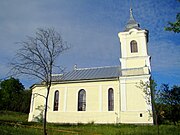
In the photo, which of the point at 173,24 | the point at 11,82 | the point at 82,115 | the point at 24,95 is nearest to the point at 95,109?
the point at 82,115

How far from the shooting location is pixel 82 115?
26.8m

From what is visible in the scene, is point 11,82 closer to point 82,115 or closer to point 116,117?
point 82,115

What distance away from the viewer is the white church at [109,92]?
24766mm

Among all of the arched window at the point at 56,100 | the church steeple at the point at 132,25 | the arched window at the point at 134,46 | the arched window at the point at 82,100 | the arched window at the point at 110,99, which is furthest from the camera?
the church steeple at the point at 132,25

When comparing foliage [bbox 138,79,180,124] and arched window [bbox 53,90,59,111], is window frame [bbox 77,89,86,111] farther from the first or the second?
foliage [bbox 138,79,180,124]

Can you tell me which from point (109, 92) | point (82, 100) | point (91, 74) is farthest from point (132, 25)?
point (82, 100)

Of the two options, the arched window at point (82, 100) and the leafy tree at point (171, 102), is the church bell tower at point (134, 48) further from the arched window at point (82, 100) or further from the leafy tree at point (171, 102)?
the leafy tree at point (171, 102)

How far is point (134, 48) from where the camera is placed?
29.1 m

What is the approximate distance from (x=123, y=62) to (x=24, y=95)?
4628 centimetres

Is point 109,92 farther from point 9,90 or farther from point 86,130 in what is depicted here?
point 9,90

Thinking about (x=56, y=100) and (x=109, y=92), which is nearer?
(x=109, y=92)

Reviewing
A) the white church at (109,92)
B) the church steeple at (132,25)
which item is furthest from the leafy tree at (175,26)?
the church steeple at (132,25)

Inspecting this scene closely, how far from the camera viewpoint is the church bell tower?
27969mm

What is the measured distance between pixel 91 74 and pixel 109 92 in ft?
15.2
